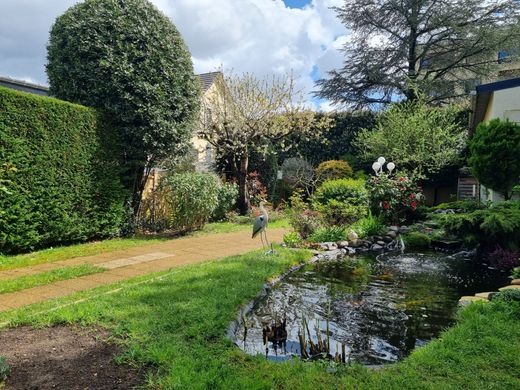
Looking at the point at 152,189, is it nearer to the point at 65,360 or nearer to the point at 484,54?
the point at 65,360

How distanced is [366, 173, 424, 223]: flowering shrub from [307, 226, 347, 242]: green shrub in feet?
7.39

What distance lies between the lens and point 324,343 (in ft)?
11.9

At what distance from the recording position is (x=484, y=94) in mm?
11930

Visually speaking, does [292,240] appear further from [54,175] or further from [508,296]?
[54,175]

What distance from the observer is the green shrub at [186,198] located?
10430 millimetres

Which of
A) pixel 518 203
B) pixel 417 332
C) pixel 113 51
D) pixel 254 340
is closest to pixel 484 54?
pixel 518 203

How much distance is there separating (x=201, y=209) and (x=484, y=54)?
16.6 metres

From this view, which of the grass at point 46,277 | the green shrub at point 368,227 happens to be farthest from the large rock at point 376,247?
the grass at point 46,277

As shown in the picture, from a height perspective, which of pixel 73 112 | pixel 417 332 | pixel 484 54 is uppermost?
pixel 484 54

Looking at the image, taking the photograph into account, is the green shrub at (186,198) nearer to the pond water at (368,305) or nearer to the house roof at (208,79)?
the pond water at (368,305)

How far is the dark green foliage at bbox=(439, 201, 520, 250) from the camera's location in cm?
723

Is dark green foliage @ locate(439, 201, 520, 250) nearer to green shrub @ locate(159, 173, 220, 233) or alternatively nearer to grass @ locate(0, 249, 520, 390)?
grass @ locate(0, 249, 520, 390)

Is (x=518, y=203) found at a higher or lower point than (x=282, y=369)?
higher

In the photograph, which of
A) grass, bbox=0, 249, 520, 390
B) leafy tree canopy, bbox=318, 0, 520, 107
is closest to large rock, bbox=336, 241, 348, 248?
grass, bbox=0, 249, 520, 390
